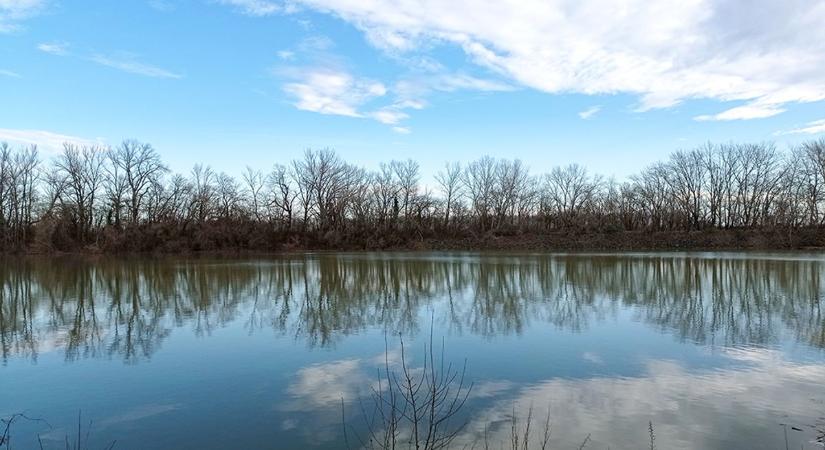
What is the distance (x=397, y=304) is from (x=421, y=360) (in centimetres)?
653

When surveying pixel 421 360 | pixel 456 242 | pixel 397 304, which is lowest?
pixel 421 360

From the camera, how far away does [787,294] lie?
16.0 metres

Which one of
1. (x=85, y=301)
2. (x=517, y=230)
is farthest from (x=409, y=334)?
(x=517, y=230)

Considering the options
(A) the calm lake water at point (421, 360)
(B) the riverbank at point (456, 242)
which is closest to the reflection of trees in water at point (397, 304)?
(A) the calm lake water at point (421, 360)

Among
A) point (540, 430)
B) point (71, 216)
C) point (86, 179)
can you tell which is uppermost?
point (86, 179)

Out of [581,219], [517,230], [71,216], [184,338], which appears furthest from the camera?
[581,219]

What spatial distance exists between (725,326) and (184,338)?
37.2ft

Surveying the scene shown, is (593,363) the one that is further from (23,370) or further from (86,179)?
(86,179)

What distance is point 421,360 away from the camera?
9109mm

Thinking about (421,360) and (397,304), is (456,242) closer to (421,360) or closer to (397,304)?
(397,304)

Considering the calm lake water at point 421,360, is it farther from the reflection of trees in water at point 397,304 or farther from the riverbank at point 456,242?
the riverbank at point 456,242

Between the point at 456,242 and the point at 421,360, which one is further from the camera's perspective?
the point at 456,242

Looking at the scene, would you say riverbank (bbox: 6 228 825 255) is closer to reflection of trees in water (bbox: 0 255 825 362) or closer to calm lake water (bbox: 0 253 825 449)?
reflection of trees in water (bbox: 0 255 825 362)

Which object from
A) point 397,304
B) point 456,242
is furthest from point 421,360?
point 456,242
